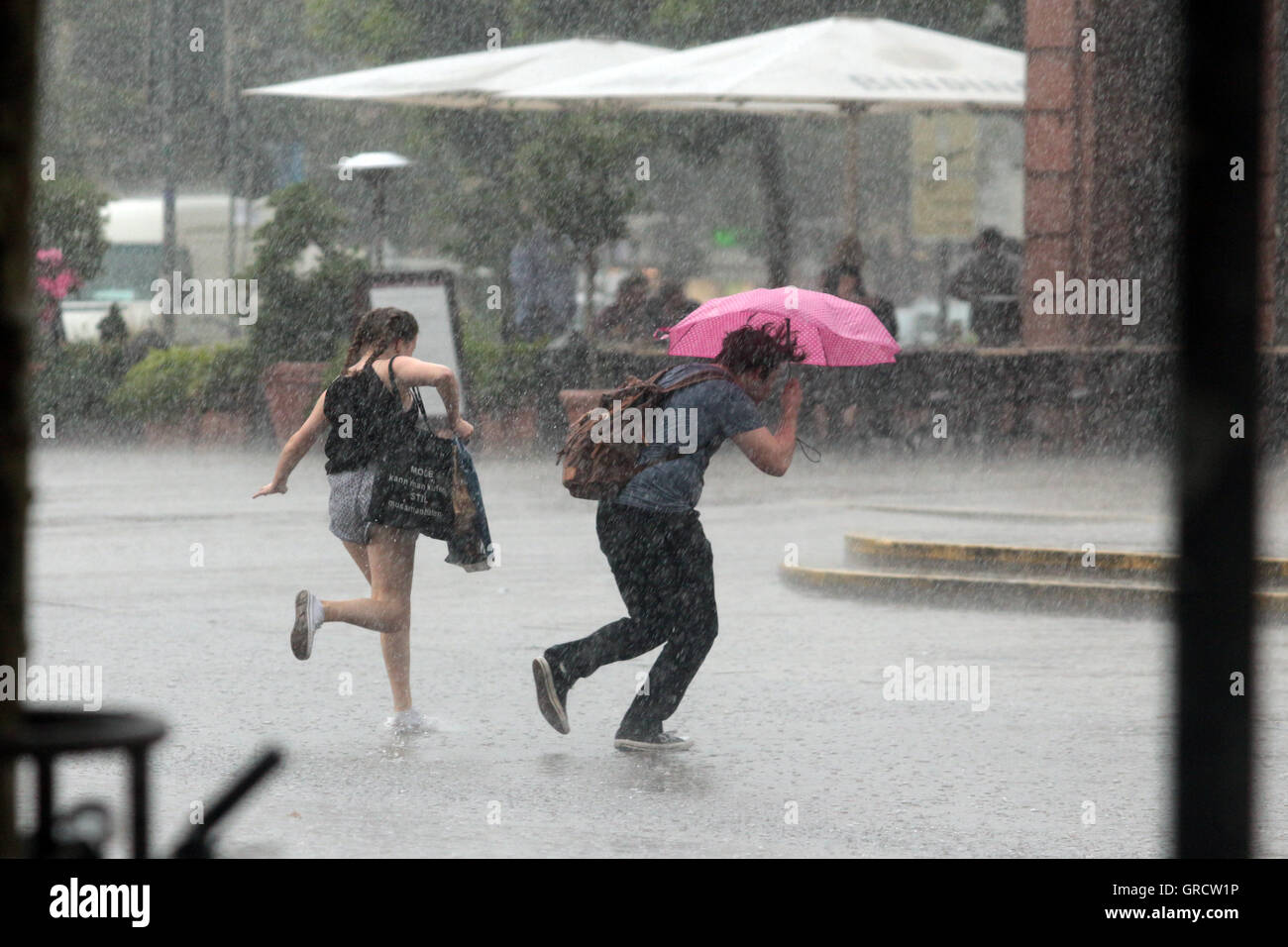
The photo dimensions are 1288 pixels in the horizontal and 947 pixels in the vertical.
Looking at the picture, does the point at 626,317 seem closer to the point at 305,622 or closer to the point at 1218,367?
the point at 305,622

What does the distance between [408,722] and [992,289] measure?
1405cm

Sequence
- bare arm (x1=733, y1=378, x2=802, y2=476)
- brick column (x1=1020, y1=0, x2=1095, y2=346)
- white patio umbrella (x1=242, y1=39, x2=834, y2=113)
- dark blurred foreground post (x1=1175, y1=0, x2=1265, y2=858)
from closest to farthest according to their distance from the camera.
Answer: dark blurred foreground post (x1=1175, y1=0, x2=1265, y2=858), bare arm (x1=733, y1=378, x2=802, y2=476), brick column (x1=1020, y1=0, x2=1095, y2=346), white patio umbrella (x1=242, y1=39, x2=834, y2=113)

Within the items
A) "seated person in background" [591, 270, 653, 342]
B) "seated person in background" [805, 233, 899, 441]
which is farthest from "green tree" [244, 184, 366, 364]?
"seated person in background" [805, 233, 899, 441]

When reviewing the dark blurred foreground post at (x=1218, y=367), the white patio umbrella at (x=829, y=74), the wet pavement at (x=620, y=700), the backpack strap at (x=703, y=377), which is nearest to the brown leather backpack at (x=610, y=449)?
the backpack strap at (x=703, y=377)

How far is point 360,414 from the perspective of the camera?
7680mm

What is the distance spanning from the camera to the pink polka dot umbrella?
7.38 m

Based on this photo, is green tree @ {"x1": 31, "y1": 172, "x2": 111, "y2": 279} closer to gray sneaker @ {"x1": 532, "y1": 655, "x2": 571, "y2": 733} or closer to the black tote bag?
the black tote bag

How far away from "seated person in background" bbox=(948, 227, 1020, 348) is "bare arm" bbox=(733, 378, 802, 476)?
43.8ft

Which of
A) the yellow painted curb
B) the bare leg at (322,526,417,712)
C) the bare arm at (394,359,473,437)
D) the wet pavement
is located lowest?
the wet pavement

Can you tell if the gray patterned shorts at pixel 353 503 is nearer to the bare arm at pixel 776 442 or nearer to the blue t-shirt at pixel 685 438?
the blue t-shirt at pixel 685 438
